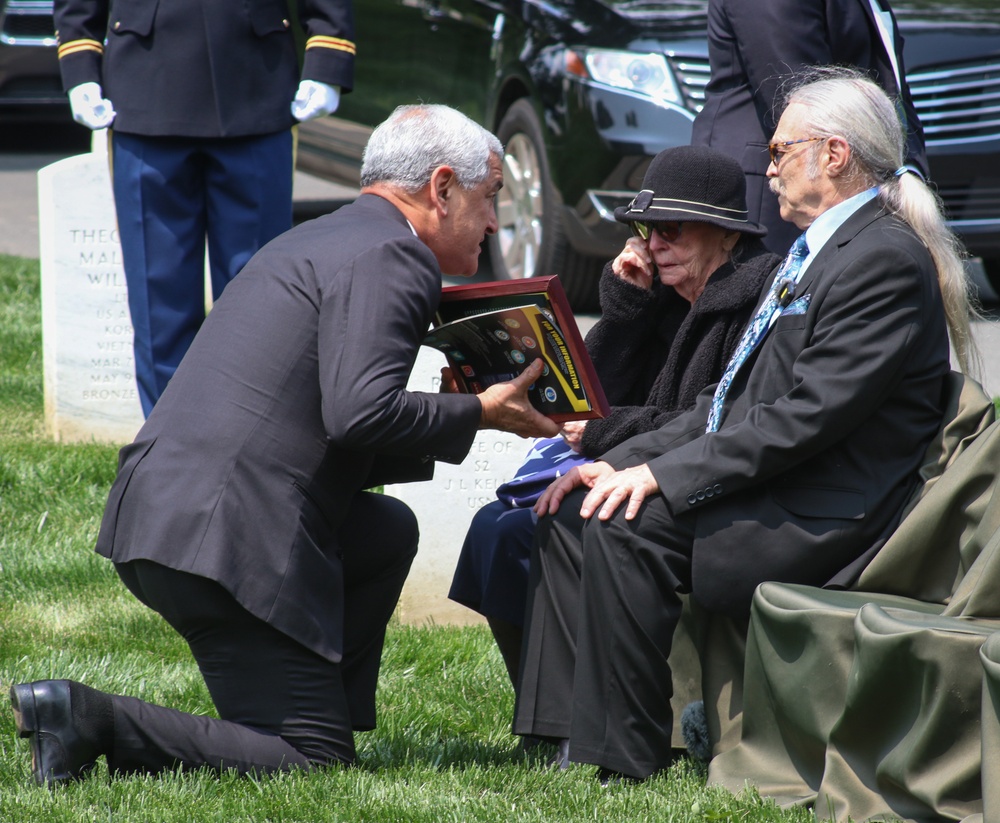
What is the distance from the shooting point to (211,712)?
3941 millimetres

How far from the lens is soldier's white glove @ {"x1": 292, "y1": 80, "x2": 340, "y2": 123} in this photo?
17.8ft

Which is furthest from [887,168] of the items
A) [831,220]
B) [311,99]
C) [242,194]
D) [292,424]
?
[242,194]

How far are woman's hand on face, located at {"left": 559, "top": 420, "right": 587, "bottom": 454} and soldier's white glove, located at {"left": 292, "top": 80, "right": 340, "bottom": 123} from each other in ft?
6.71

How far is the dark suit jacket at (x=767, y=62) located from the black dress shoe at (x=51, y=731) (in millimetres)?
2456

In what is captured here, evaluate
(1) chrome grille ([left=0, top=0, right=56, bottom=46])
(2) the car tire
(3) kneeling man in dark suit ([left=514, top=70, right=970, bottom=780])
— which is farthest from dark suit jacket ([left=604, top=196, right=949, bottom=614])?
(1) chrome grille ([left=0, top=0, right=56, bottom=46])

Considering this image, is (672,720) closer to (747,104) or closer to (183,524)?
(183,524)

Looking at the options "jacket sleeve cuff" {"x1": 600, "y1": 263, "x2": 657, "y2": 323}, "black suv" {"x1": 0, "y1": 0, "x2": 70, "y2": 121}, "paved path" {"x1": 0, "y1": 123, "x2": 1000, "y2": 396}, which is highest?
"jacket sleeve cuff" {"x1": 600, "y1": 263, "x2": 657, "y2": 323}

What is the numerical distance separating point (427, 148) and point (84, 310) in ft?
10.7

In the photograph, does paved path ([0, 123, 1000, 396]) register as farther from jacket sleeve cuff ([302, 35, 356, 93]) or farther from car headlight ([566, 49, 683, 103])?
jacket sleeve cuff ([302, 35, 356, 93])

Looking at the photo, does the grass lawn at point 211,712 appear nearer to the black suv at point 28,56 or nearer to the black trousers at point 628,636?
the black trousers at point 628,636

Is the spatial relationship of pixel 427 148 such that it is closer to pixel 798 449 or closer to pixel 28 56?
pixel 798 449

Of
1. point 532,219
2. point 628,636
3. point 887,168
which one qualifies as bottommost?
point 532,219

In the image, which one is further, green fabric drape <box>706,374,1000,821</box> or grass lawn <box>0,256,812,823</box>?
grass lawn <box>0,256,812,823</box>

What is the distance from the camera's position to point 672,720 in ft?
11.4
